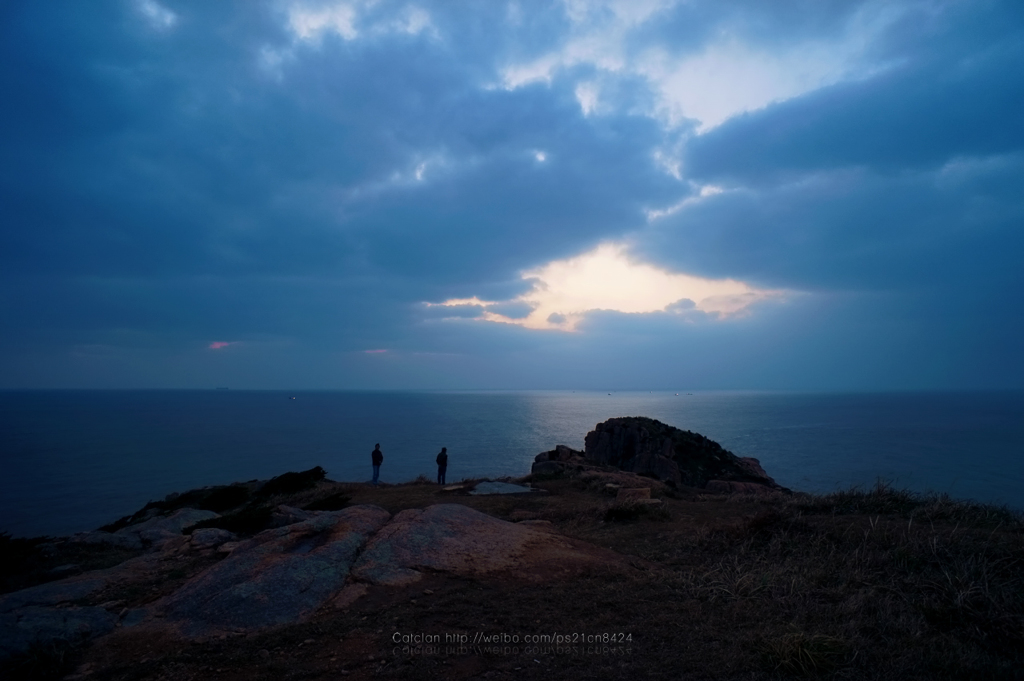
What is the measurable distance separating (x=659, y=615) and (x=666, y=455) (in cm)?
3200

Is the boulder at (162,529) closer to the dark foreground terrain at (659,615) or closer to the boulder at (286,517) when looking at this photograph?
the boulder at (286,517)

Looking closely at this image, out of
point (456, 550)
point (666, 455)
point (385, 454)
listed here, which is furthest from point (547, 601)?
point (385, 454)

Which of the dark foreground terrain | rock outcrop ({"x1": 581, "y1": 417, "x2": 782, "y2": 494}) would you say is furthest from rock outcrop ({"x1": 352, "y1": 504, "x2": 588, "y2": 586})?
rock outcrop ({"x1": 581, "y1": 417, "x2": 782, "y2": 494})

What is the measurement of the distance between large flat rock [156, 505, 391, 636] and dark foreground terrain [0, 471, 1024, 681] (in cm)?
21

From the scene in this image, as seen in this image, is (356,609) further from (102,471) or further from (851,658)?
(102,471)

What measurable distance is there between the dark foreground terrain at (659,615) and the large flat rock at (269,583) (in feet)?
0.68

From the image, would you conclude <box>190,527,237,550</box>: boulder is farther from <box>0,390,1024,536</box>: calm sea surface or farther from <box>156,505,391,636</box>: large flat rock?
<box>0,390,1024,536</box>: calm sea surface

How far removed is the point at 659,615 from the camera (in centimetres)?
640

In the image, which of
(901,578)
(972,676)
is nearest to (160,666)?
(972,676)

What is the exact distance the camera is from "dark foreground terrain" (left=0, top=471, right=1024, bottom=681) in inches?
204

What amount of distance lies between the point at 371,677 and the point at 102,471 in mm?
59510

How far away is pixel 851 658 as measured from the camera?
5.01m

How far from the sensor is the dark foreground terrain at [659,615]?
519 cm

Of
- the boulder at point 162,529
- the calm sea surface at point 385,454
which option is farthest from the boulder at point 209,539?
the calm sea surface at point 385,454
